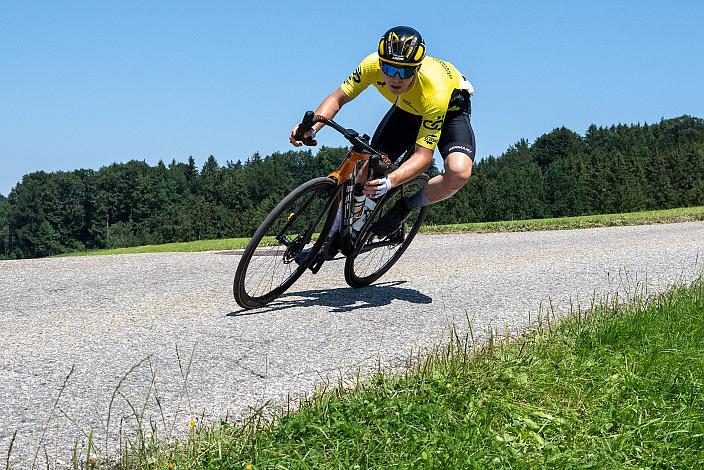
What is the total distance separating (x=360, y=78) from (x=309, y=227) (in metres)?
1.40

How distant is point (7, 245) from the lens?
150125mm

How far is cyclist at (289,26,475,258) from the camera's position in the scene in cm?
589

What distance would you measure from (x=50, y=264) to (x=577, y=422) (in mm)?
7069

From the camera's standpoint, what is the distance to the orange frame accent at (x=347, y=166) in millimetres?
6359

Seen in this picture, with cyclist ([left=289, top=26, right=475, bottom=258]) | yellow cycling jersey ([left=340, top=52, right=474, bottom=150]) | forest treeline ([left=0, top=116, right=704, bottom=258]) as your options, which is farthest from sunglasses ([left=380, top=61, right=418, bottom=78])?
forest treeline ([left=0, top=116, right=704, bottom=258])

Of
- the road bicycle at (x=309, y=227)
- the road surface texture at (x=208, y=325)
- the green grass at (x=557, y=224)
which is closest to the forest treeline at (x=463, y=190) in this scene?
the green grass at (x=557, y=224)

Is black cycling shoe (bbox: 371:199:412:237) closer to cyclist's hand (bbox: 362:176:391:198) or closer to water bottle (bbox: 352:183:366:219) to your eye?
water bottle (bbox: 352:183:366:219)

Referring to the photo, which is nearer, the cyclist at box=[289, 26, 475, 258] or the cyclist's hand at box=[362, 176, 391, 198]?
the cyclist at box=[289, 26, 475, 258]

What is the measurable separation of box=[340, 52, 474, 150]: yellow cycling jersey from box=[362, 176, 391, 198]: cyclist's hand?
1.59 feet

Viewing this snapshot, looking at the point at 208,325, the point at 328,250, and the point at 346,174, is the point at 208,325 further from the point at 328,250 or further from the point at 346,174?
the point at 346,174

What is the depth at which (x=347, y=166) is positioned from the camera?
21.1ft

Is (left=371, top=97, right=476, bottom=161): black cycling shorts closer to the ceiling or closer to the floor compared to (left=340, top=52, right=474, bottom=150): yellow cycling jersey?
closer to the floor

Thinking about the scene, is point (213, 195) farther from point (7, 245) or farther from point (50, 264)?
point (50, 264)

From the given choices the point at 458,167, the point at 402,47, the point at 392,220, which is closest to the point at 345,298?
the point at 392,220
